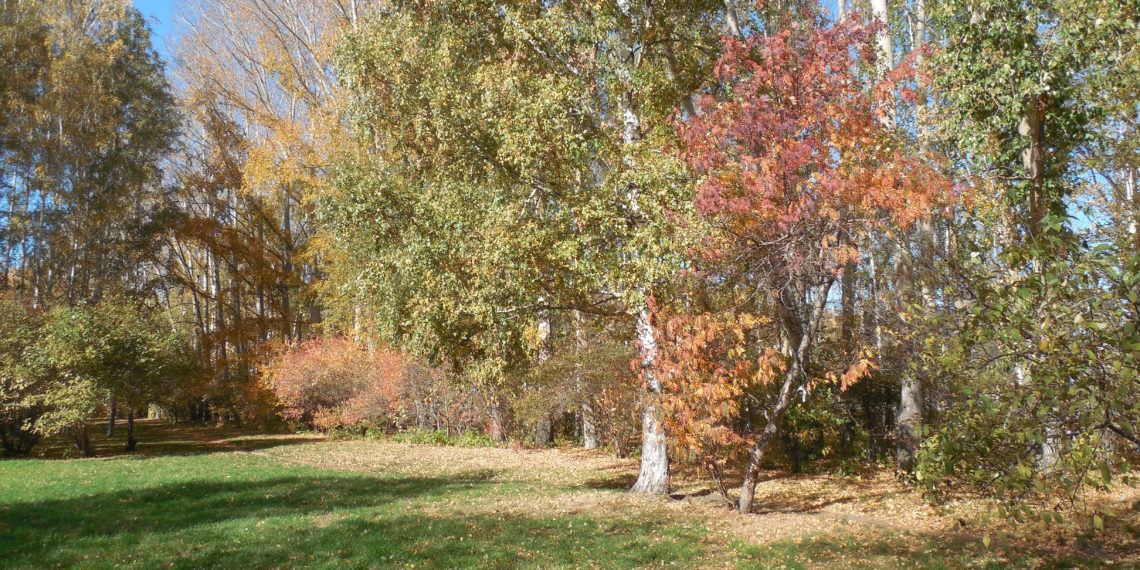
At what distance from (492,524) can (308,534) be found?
84.0 inches

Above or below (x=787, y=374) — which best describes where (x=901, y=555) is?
below

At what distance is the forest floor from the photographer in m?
6.53

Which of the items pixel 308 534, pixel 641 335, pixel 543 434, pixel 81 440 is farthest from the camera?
pixel 543 434

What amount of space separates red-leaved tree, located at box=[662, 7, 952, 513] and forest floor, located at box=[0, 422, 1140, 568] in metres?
1.52

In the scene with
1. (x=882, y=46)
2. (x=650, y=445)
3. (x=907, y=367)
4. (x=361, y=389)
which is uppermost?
(x=882, y=46)

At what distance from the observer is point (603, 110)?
11203 millimetres

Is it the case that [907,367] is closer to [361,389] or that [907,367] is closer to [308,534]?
[308,534]

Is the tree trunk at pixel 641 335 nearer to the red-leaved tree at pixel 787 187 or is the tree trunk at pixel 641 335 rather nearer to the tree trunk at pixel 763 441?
the red-leaved tree at pixel 787 187

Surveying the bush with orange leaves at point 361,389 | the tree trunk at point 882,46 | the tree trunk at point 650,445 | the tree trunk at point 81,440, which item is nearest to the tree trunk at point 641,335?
the tree trunk at point 650,445

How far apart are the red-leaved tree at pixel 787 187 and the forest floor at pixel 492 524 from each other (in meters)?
1.52

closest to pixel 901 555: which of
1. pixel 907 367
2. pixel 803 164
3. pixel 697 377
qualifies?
pixel 697 377

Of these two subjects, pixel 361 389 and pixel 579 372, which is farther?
pixel 361 389

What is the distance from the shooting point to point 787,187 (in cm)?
757

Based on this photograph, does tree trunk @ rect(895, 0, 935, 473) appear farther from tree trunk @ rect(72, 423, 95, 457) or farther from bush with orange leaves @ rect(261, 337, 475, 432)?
tree trunk @ rect(72, 423, 95, 457)
